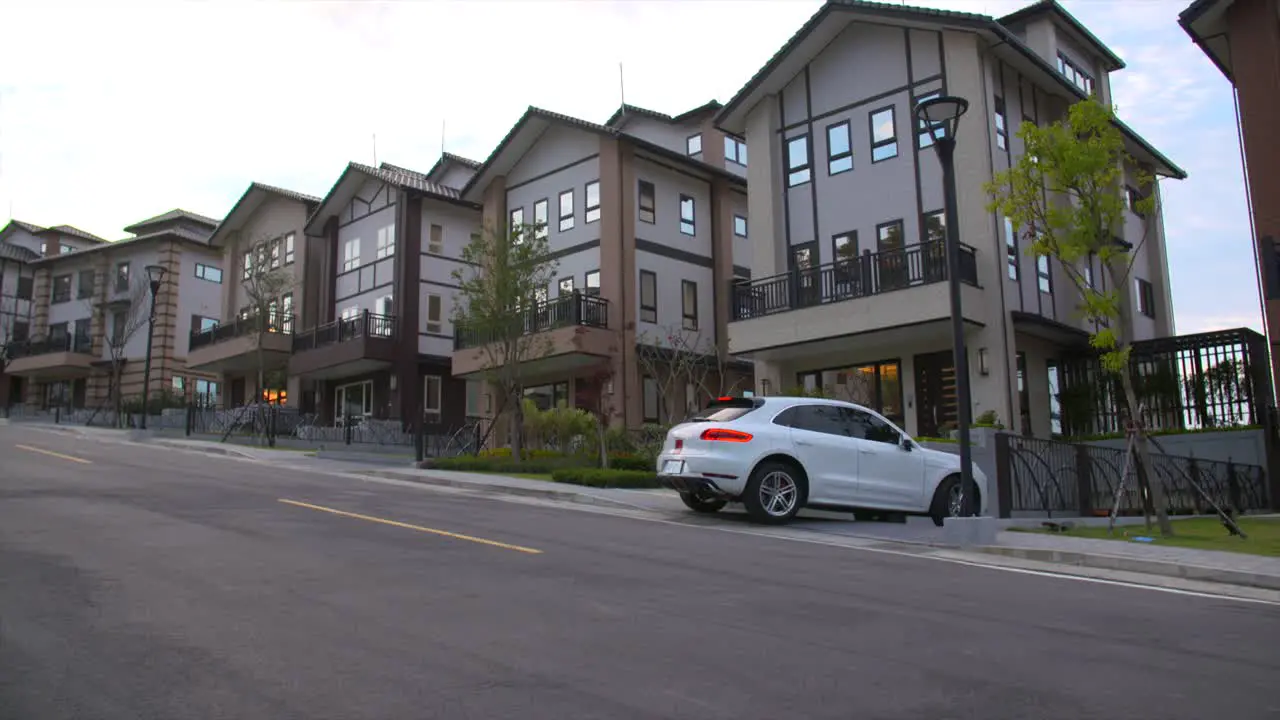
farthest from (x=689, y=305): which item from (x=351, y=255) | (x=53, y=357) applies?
(x=53, y=357)

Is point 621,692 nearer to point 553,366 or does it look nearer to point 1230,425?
point 1230,425

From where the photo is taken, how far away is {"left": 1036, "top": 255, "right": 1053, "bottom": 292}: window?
78.4 ft

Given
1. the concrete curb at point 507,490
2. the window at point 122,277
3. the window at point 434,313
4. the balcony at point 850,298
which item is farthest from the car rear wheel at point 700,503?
the window at point 122,277

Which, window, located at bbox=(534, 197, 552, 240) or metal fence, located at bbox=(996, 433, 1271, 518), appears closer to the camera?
metal fence, located at bbox=(996, 433, 1271, 518)

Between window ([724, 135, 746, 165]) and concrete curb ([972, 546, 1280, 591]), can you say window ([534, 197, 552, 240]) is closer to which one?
window ([724, 135, 746, 165])

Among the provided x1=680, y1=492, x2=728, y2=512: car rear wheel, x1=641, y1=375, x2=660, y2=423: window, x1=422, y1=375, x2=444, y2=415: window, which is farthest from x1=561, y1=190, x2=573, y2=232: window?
x1=680, y1=492, x2=728, y2=512: car rear wheel

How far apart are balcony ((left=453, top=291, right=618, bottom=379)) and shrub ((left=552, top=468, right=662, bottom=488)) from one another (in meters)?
7.98

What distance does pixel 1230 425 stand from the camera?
21.0m

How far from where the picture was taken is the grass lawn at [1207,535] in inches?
442

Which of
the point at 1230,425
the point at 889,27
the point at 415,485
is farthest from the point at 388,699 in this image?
the point at 889,27

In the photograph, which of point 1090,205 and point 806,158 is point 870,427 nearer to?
point 1090,205

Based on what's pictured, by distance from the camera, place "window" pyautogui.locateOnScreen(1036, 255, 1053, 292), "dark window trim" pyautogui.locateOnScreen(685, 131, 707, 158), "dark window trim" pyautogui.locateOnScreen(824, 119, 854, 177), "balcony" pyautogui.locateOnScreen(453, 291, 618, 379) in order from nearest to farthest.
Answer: "window" pyautogui.locateOnScreen(1036, 255, 1053, 292)
"dark window trim" pyautogui.locateOnScreen(824, 119, 854, 177)
"balcony" pyautogui.locateOnScreen(453, 291, 618, 379)
"dark window trim" pyautogui.locateOnScreen(685, 131, 707, 158)

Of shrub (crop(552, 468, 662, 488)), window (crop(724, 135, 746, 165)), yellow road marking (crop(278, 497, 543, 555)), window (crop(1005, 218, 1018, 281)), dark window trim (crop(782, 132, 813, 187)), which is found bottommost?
yellow road marking (crop(278, 497, 543, 555))

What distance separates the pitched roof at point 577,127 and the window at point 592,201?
1731 mm
